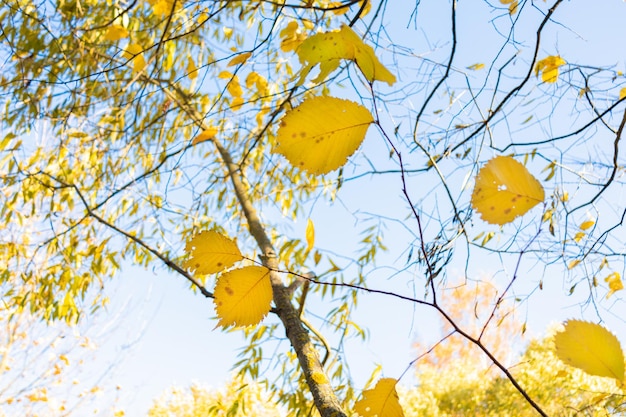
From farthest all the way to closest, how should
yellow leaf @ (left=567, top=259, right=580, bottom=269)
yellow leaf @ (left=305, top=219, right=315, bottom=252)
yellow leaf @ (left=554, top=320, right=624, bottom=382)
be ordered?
yellow leaf @ (left=567, top=259, right=580, bottom=269), yellow leaf @ (left=305, top=219, right=315, bottom=252), yellow leaf @ (left=554, top=320, right=624, bottom=382)

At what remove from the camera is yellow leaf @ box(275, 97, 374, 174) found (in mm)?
400

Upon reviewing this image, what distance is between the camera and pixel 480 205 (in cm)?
42

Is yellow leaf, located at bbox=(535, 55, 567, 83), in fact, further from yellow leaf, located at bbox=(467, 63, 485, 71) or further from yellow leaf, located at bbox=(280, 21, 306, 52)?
yellow leaf, located at bbox=(280, 21, 306, 52)

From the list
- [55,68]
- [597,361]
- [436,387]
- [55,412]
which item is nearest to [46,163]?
[55,68]

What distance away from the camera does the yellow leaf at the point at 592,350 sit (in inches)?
14.9

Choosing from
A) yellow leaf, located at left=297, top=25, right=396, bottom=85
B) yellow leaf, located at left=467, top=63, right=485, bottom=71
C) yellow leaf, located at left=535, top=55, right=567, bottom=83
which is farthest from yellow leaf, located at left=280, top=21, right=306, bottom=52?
yellow leaf, located at left=297, top=25, right=396, bottom=85

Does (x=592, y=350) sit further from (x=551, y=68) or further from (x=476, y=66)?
(x=476, y=66)

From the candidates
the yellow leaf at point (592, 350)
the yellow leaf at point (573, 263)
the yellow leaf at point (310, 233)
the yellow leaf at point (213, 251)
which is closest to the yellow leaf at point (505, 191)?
the yellow leaf at point (592, 350)

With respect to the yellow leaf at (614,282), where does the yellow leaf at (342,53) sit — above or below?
below

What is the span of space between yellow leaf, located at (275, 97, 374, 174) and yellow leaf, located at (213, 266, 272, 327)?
0.35 ft

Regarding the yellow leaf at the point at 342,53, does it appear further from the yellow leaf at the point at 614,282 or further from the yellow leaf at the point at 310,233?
the yellow leaf at the point at 614,282

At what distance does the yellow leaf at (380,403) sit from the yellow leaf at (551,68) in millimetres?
768

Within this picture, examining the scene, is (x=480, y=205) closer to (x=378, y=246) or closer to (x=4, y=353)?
(x=378, y=246)

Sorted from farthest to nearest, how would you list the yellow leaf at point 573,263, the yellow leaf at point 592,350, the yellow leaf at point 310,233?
1. the yellow leaf at point 573,263
2. the yellow leaf at point 310,233
3. the yellow leaf at point 592,350
